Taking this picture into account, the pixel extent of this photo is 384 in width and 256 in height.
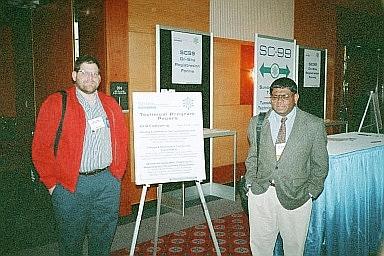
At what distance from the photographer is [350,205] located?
9.73 feet

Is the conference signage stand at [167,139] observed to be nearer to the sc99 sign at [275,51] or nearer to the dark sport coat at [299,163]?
the dark sport coat at [299,163]

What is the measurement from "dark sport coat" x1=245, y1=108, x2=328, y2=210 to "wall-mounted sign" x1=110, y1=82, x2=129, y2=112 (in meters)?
2.46

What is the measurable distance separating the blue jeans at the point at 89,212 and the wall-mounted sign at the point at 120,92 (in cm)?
207

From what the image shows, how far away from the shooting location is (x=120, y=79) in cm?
446

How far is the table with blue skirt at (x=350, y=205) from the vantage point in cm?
276

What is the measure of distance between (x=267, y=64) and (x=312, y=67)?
83.8 inches

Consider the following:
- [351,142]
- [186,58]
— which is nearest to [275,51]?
[186,58]

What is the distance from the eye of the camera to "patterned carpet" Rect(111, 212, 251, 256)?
345 centimetres

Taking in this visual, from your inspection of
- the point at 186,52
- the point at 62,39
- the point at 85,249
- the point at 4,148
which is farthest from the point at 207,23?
the point at 4,148

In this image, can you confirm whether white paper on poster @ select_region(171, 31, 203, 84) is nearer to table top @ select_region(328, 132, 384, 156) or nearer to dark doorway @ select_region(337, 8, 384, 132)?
table top @ select_region(328, 132, 384, 156)

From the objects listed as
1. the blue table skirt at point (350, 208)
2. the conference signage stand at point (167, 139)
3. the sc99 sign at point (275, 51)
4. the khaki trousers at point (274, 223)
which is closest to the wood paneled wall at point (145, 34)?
the sc99 sign at point (275, 51)

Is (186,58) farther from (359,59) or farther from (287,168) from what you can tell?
(359,59)

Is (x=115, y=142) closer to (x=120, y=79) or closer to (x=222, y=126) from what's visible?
(x=120, y=79)

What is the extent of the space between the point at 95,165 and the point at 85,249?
4.94 feet
